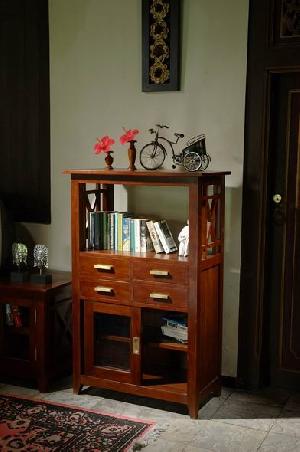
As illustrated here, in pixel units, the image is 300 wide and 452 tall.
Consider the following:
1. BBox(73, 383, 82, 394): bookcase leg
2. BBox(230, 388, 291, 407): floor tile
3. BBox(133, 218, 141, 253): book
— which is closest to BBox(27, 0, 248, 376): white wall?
BBox(230, 388, 291, 407): floor tile

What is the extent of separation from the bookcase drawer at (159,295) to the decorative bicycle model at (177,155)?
0.64 meters

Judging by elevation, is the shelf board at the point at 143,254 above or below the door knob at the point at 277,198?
below

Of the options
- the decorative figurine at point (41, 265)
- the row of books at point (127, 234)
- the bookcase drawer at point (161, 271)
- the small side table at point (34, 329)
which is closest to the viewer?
the bookcase drawer at point (161, 271)

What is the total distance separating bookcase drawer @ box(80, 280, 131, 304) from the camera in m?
3.35

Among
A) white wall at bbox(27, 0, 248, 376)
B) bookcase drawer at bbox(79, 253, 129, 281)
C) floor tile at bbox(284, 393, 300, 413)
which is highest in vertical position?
white wall at bbox(27, 0, 248, 376)

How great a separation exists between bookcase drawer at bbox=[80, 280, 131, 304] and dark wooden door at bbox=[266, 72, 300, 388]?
2.84ft

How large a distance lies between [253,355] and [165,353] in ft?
1.82

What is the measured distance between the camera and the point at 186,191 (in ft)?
11.9

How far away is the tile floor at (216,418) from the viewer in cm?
292

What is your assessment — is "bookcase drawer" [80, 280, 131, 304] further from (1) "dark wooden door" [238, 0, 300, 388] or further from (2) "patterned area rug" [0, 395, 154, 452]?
(1) "dark wooden door" [238, 0, 300, 388]

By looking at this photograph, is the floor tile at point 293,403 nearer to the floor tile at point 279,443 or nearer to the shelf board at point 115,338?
the floor tile at point 279,443

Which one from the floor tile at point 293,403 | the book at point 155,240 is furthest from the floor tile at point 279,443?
the book at point 155,240

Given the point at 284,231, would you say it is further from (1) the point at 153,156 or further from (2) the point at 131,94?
(2) the point at 131,94

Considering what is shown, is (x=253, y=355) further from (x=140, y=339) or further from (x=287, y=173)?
(x=287, y=173)
